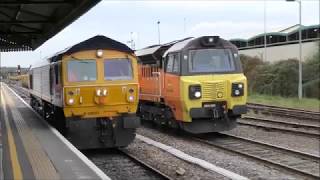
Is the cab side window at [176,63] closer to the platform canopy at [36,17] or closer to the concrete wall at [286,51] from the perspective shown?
the platform canopy at [36,17]

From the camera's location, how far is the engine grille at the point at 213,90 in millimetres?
16297

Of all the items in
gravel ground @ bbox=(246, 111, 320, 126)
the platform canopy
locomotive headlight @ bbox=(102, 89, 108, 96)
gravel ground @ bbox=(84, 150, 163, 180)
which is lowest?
gravel ground @ bbox=(84, 150, 163, 180)

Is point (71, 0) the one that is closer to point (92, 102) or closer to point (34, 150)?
point (92, 102)

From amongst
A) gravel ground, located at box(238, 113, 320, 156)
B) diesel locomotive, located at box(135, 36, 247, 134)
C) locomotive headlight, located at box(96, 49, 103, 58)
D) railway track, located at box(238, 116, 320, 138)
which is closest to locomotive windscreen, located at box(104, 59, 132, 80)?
locomotive headlight, located at box(96, 49, 103, 58)

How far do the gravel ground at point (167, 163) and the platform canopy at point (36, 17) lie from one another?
4.07m

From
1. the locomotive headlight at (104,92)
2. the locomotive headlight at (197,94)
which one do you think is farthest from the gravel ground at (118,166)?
the locomotive headlight at (197,94)

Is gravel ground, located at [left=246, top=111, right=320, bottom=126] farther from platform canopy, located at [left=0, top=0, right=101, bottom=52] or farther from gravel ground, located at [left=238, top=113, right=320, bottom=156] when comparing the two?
platform canopy, located at [left=0, top=0, right=101, bottom=52]

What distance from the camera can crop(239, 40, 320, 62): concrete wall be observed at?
54.6 meters

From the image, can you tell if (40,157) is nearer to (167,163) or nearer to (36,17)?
(167,163)

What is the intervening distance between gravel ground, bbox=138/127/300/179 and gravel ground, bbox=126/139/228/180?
682mm

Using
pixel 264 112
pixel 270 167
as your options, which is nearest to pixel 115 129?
pixel 270 167

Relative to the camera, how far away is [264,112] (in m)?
26.2

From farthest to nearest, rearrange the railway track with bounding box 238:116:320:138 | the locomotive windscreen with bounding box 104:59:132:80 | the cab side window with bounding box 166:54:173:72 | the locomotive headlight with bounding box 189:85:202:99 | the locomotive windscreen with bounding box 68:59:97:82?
1. the railway track with bounding box 238:116:320:138
2. the cab side window with bounding box 166:54:173:72
3. the locomotive headlight with bounding box 189:85:202:99
4. the locomotive windscreen with bounding box 104:59:132:80
5. the locomotive windscreen with bounding box 68:59:97:82

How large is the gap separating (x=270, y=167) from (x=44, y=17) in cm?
1040
